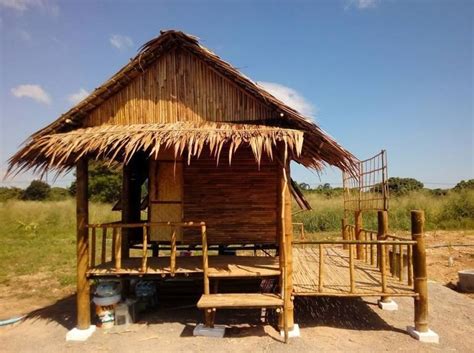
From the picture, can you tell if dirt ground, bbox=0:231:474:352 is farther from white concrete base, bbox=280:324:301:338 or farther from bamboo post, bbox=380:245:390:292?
bamboo post, bbox=380:245:390:292

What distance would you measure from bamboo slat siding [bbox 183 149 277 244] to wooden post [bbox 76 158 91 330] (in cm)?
200

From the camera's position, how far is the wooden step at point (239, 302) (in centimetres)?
560

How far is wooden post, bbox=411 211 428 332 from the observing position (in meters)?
5.90

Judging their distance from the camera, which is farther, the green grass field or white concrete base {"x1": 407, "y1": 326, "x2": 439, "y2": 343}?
the green grass field

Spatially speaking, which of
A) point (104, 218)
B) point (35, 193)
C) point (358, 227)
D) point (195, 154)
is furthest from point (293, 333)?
point (35, 193)

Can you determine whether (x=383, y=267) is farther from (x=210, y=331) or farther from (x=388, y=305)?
(x=210, y=331)

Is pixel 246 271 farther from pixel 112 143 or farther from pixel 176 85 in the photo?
pixel 176 85

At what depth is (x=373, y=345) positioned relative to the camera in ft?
18.5

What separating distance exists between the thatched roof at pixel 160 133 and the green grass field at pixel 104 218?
1019 cm

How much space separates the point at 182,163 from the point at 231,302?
3206mm

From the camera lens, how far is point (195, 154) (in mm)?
5836

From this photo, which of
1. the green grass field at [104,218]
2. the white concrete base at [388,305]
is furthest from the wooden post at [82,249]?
the green grass field at [104,218]

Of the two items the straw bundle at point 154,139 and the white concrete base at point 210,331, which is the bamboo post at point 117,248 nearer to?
the straw bundle at point 154,139

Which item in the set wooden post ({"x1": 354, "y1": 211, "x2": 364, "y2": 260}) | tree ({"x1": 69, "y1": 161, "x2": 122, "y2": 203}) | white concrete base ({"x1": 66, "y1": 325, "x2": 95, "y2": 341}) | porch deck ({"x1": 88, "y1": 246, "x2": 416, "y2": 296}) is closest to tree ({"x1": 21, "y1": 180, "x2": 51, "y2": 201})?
tree ({"x1": 69, "y1": 161, "x2": 122, "y2": 203})
